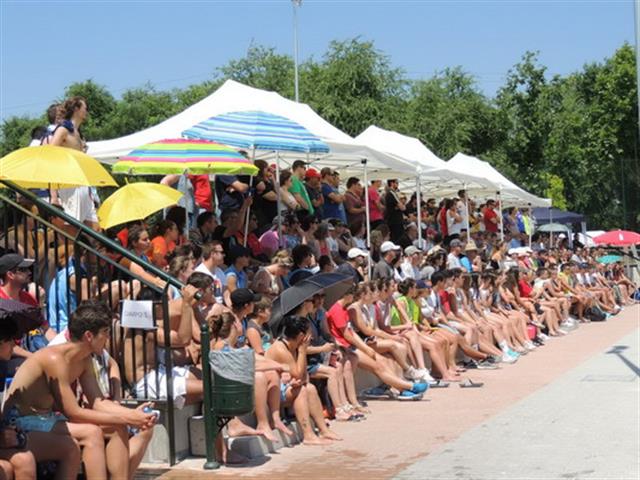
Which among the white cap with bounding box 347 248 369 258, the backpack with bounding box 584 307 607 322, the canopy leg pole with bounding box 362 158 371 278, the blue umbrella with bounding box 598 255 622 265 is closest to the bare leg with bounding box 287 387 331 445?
the white cap with bounding box 347 248 369 258

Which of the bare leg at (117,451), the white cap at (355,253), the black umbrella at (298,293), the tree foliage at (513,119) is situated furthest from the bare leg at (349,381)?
the tree foliage at (513,119)

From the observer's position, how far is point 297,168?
16.7m

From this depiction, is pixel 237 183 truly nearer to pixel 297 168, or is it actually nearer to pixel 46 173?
pixel 297 168

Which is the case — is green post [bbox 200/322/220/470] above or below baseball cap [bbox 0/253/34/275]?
below

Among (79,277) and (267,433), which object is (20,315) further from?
(267,433)

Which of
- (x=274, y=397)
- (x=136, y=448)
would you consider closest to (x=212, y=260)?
(x=274, y=397)

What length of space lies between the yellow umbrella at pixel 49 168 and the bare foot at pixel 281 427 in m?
2.95

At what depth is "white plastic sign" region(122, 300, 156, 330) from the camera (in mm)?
9414

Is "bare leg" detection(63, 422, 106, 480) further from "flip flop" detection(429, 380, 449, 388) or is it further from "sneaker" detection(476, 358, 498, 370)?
"sneaker" detection(476, 358, 498, 370)

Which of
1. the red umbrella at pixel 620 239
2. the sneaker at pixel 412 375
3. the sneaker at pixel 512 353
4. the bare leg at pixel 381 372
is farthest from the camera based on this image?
the red umbrella at pixel 620 239

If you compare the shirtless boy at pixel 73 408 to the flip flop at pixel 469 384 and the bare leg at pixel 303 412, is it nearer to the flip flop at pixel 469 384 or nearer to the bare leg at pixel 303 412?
the bare leg at pixel 303 412

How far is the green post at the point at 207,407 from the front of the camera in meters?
9.58

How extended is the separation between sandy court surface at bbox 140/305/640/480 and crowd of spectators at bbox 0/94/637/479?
32 centimetres

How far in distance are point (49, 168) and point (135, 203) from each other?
194 centimetres
